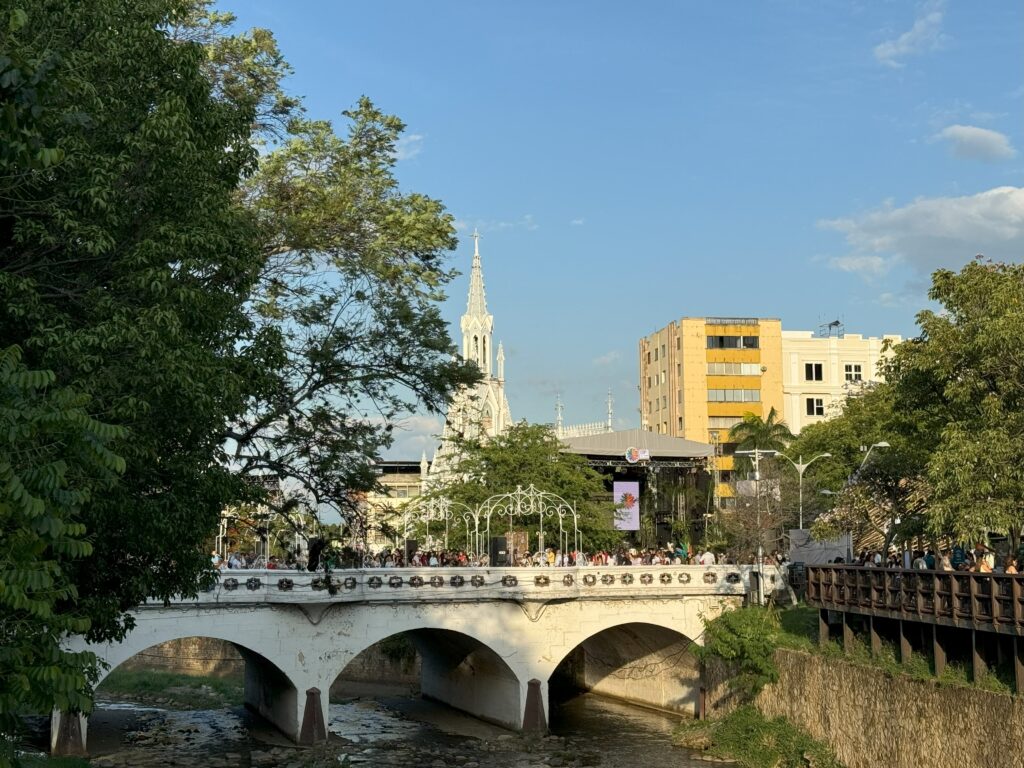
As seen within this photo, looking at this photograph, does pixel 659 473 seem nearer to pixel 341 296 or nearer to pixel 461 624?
pixel 461 624

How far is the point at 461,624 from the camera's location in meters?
42.6

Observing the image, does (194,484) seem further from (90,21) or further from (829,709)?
(829,709)

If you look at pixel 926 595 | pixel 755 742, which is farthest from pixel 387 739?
pixel 926 595

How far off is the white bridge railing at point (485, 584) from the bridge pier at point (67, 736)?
4.65m

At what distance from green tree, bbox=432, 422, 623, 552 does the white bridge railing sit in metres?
16.4

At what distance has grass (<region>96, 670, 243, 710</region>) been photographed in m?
51.2

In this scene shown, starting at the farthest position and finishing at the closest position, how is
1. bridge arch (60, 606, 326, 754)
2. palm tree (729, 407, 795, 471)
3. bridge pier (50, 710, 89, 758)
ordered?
palm tree (729, 407, 795, 471), bridge arch (60, 606, 326, 754), bridge pier (50, 710, 89, 758)

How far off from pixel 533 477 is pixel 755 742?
88.4 feet

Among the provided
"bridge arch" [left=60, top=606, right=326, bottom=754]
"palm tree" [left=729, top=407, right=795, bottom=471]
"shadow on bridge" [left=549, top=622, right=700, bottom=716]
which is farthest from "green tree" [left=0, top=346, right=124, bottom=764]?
"palm tree" [left=729, top=407, right=795, bottom=471]

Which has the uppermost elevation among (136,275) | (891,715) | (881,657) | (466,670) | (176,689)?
(136,275)

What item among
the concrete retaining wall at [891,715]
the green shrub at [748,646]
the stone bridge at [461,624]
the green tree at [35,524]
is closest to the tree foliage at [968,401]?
the concrete retaining wall at [891,715]

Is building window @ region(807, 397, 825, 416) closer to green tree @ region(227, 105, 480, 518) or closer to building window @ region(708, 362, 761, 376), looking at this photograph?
building window @ region(708, 362, 761, 376)

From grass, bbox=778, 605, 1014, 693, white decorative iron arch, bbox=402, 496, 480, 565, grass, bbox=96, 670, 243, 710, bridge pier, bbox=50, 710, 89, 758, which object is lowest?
grass, bbox=96, 670, 243, 710

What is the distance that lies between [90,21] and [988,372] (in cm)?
2378
